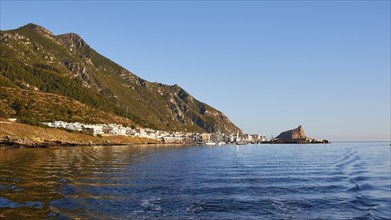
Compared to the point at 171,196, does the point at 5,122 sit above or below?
above

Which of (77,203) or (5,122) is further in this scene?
(5,122)

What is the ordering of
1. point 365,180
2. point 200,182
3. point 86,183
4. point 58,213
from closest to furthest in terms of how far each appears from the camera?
point 58,213, point 86,183, point 200,182, point 365,180

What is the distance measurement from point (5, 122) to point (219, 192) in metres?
137

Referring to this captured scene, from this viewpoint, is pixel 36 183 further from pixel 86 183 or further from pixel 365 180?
pixel 365 180

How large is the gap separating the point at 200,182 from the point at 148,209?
1698 cm

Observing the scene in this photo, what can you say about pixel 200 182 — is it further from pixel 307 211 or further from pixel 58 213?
pixel 58 213

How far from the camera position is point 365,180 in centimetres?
4806

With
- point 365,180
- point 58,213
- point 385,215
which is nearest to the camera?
point 58,213

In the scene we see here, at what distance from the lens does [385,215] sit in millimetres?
26188

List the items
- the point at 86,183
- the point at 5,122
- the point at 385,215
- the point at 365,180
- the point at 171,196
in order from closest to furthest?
the point at 385,215, the point at 171,196, the point at 86,183, the point at 365,180, the point at 5,122

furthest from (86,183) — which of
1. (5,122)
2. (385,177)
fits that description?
(5,122)

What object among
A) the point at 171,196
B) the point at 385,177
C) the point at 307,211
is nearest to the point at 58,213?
the point at 171,196

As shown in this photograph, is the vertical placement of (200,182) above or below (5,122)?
below

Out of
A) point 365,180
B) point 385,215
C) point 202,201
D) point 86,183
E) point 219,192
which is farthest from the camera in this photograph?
point 365,180
